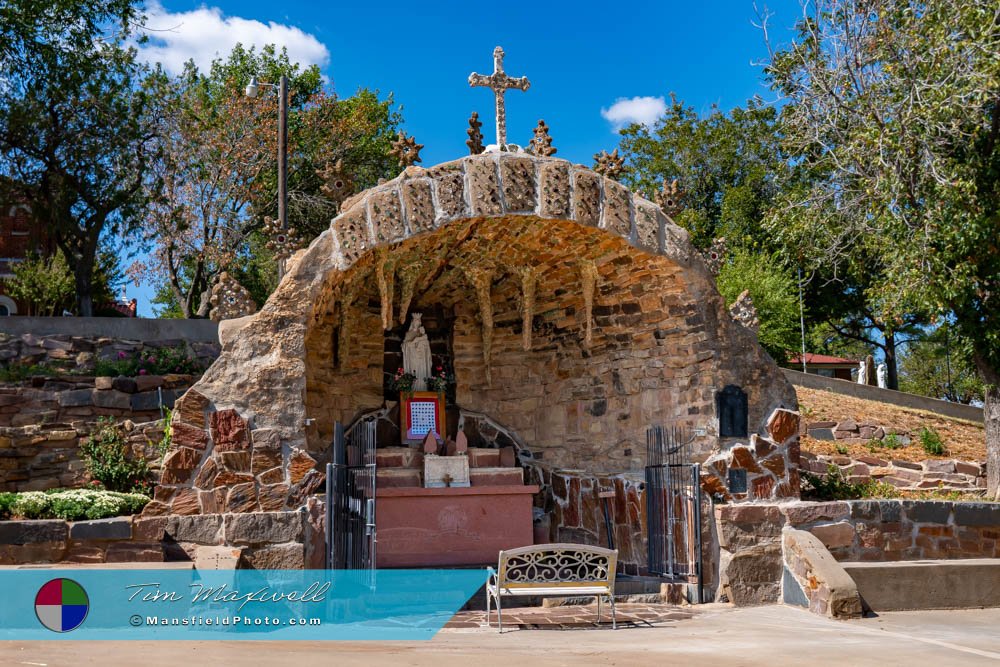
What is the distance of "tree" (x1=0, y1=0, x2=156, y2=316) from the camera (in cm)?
1758

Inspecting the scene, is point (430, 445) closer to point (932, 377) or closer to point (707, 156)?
point (707, 156)

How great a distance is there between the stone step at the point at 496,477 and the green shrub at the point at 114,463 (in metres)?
3.80

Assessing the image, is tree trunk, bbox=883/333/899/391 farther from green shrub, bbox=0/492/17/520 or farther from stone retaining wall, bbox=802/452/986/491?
green shrub, bbox=0/492/17/520

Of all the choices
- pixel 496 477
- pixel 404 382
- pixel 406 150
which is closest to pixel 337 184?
pixel 406 150

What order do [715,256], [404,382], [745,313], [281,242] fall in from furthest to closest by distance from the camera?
1. [404,382]
2. [715,256]
3. [281,242]
4. [745,313]

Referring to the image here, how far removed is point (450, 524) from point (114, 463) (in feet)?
13.7

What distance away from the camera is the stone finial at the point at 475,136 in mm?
9664

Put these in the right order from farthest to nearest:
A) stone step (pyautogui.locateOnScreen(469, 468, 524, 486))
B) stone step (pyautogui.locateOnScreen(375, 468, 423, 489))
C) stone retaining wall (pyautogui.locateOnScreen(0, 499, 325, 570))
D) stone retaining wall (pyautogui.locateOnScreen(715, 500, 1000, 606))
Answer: stone step (pyautogui.locateOnScreen(469, 468, 524, 486)), stone step (pyautogui.locateOnScreen(375, 468, 423, 489)), stone retaining wall (pyautogui.locateOnScreen(715, 500, 1000, 606)), stone retaining wall (pyautogui.locateOnScreen(0, 499, 325, 570))

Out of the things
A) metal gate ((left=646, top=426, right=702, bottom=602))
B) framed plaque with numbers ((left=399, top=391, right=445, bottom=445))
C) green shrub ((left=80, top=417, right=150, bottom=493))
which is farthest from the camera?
framed plaque with numbers ((left=399, top=391, right=445, bottom=445))

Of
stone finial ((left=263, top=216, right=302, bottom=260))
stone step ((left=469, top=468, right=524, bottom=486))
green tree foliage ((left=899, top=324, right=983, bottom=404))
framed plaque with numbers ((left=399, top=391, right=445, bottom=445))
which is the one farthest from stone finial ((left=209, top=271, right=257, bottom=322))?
green tree foliage ((left=899, top=324, right=983, bottom=404))

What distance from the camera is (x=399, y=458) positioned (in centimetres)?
1067

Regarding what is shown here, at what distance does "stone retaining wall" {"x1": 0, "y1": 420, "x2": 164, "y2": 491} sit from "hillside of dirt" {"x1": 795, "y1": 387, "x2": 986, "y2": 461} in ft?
37.8

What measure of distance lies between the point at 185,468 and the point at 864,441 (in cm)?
1244

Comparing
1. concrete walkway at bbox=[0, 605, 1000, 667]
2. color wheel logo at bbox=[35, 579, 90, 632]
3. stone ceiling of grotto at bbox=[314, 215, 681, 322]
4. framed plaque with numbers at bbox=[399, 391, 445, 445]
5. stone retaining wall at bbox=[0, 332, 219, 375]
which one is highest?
stone ceiling of grotto at bbox=[314, 215, 681, 322]
